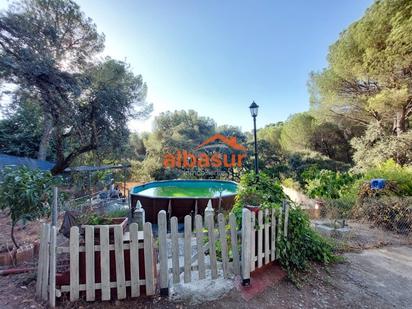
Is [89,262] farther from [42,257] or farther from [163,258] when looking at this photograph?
[163,258]

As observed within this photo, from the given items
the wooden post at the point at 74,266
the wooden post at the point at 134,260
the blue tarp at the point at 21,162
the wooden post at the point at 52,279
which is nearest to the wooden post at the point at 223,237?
the wooden post at the point at 134,260

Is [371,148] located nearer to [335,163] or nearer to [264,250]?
[335,163]

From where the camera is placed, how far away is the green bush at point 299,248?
9.82 ft

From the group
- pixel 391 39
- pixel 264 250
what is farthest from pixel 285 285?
pixel 391 39

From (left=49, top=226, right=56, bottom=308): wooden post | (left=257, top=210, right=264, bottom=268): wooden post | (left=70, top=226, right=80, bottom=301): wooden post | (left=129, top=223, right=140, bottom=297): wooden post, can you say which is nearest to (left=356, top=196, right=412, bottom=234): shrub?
(left=257, top=210, right=264, bottom=268): wooden post

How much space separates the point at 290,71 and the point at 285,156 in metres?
5.57

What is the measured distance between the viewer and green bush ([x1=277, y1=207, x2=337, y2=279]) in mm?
2994

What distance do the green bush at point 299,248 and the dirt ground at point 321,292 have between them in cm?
15

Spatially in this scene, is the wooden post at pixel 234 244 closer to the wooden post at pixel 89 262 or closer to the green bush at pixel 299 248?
the green bush at pixel 299 248

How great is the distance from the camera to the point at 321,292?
2.58 m

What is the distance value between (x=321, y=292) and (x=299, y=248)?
666 mm

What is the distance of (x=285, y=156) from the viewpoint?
14852 mm

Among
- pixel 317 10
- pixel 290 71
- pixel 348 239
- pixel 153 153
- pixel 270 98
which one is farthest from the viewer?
pixel 153 153

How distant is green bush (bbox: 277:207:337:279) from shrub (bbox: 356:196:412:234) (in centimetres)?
293
